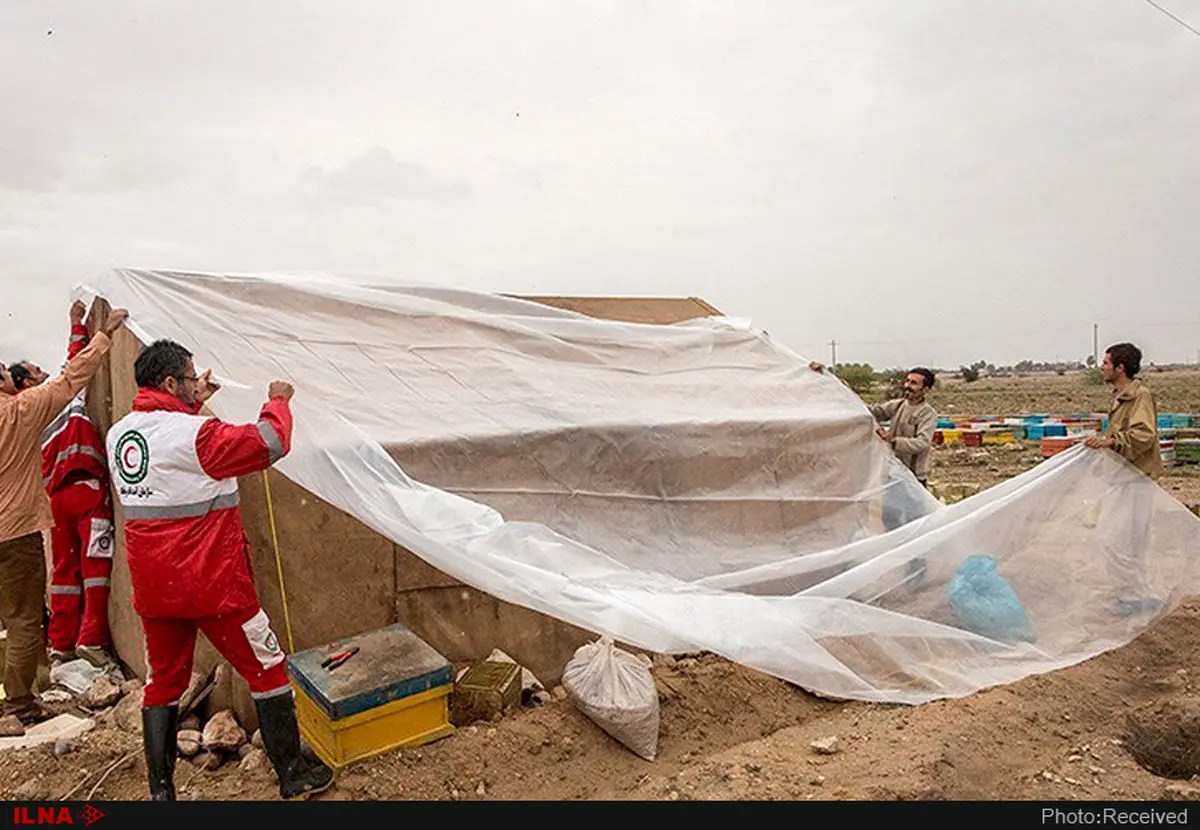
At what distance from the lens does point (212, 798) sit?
323cm

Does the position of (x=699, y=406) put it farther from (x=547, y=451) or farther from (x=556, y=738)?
(x=556, y=738)

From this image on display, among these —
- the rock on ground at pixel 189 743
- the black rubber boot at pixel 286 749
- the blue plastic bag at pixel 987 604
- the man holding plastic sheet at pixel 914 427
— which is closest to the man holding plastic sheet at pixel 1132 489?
the blue plastic bag at pixel 987 604

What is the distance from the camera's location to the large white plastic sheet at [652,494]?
3.34 meters

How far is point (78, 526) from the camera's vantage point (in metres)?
4.51

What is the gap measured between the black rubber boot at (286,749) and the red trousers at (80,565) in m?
1.95

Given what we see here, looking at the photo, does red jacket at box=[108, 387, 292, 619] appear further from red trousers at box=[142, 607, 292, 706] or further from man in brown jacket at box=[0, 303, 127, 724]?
man in brown jacket at box=[0, 303, 127, 724]

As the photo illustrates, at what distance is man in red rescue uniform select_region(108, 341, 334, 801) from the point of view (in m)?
2.92

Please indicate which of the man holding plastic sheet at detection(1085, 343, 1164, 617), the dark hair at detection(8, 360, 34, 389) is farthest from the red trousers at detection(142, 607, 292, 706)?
the man holding plastic sheet at detection(1085, 343, 1164, 617)

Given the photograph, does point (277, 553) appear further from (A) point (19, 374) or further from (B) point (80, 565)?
(A) point (19, 374)

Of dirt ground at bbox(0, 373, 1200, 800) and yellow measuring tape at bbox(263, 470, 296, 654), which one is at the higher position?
yellow measuring tape at bbox(263, 470, 296, 654)

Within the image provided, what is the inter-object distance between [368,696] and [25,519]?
7.49 ft

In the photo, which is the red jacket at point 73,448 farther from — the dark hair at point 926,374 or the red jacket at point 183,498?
the dark hair at point 926,374

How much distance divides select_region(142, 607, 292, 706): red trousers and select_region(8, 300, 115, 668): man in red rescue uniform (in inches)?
68.7
